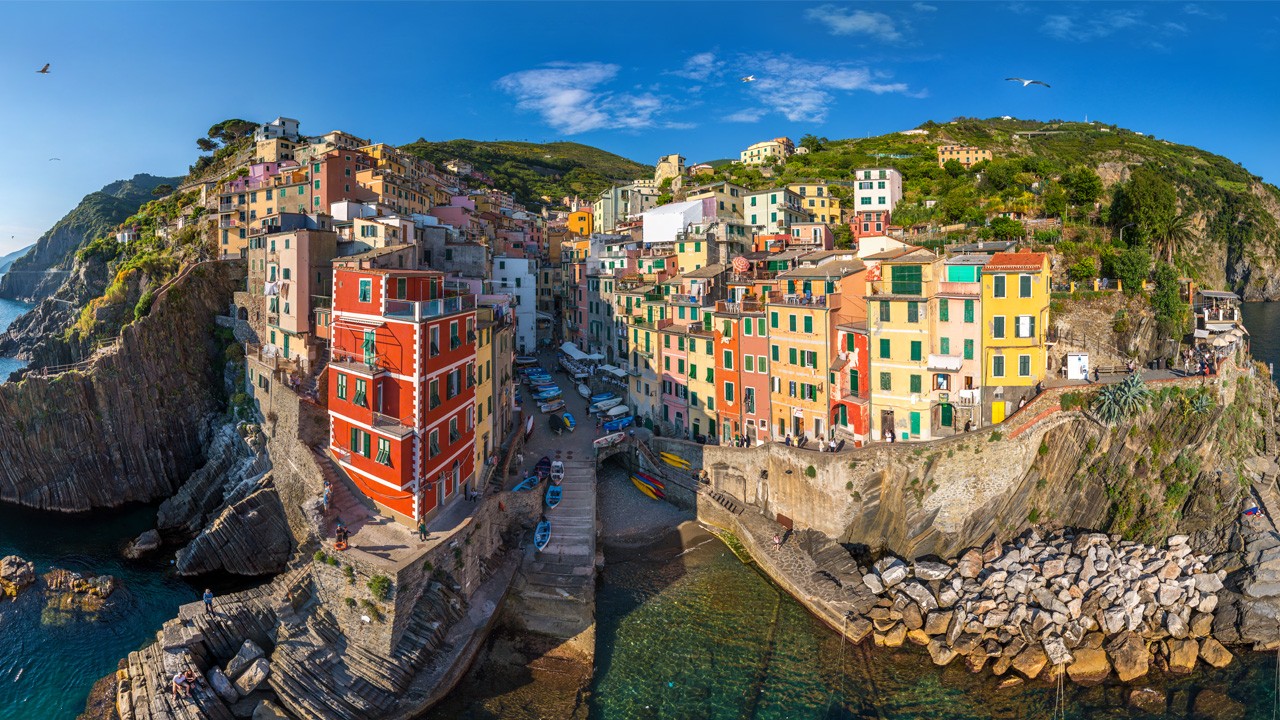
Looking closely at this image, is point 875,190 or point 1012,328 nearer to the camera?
point 1012,328

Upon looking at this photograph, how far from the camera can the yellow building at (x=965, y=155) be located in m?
86.8

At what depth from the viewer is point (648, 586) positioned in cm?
3125

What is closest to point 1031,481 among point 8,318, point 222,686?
point 222,686

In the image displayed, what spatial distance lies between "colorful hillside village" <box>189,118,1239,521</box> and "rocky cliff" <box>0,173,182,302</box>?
108 meters

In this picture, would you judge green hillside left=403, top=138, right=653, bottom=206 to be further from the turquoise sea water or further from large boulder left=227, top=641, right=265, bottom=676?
large boulder left=227, top=641, right=265, bottom=676

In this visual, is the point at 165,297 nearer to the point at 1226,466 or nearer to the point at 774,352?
the point at 774,352

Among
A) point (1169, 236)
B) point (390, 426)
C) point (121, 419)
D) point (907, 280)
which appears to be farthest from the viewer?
point (1169, 236)

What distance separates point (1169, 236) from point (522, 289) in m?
58.6

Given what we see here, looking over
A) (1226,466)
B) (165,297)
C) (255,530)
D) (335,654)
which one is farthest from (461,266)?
(1226,466)

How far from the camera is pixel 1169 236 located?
5431cm

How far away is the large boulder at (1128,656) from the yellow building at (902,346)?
1172cm

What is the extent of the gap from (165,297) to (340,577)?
116ft

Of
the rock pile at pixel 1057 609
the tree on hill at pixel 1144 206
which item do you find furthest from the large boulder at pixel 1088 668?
the tree on hill at pixel 1144 206

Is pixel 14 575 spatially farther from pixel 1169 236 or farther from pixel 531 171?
pixel 531 171
